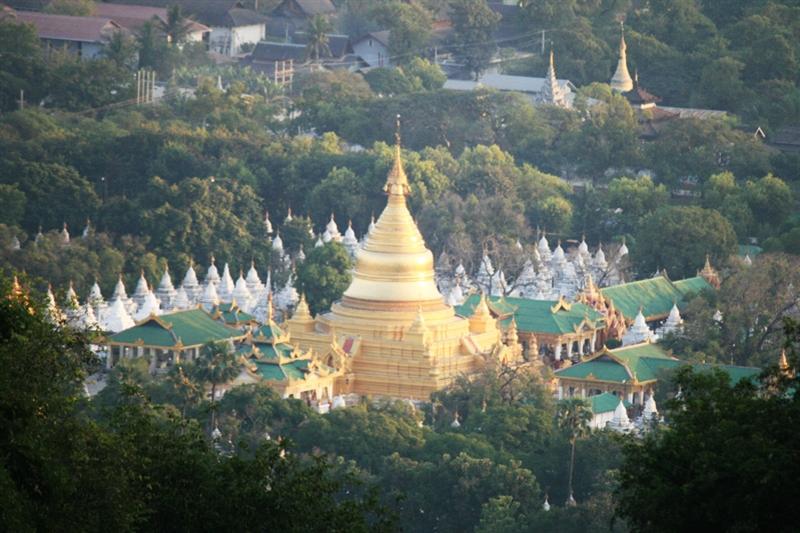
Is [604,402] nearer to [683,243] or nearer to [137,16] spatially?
[683,243]

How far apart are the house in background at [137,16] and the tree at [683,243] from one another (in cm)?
5493

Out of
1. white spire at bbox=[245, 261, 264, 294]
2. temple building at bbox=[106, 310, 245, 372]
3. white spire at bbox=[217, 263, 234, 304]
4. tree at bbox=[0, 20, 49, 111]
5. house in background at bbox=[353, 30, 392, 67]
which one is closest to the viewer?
temple building at bbox=[106, 310, 245, 372]

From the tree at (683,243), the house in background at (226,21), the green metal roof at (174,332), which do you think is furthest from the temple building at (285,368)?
the house in background at (226,21)

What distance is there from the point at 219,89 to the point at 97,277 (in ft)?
121

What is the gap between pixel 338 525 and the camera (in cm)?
4591

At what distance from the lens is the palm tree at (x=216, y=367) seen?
7319 cm

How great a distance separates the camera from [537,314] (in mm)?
85188

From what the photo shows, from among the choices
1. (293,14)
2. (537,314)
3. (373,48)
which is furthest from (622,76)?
(537,314)

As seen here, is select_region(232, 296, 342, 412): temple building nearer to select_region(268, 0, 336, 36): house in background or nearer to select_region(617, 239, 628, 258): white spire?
select_region(617, 239, 628, 258): white spire

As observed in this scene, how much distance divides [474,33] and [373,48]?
507 centimetres

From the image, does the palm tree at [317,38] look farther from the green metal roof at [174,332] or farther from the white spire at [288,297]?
the green metal roof at [174,332]

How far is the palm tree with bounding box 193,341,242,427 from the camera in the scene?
73188 millimetres

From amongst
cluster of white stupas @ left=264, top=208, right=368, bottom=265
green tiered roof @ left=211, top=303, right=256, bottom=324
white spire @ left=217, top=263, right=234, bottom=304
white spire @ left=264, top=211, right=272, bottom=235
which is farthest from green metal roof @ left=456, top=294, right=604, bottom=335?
white spire @ left=264, top=211, right=272, bottom=235

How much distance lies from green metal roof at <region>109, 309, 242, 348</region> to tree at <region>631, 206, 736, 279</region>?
17024 mm
